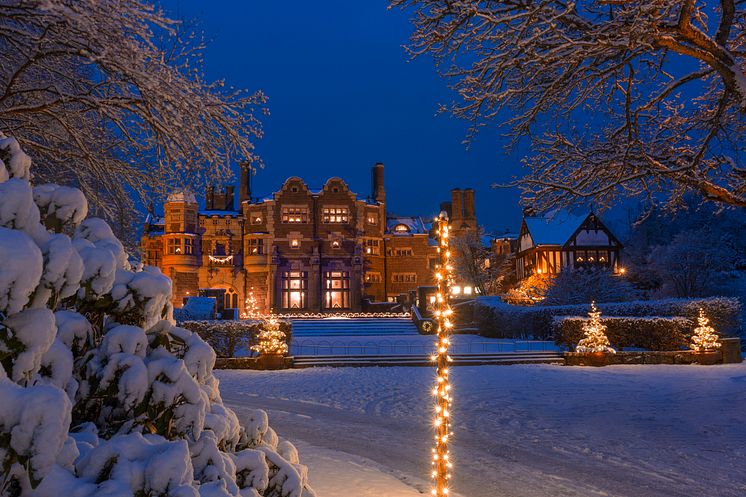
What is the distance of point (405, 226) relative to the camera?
4959 cm

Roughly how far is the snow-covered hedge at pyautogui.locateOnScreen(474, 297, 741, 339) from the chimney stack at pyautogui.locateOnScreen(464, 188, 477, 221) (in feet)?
71.0

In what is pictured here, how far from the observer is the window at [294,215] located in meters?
44.6

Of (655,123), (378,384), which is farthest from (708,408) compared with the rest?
(378,384)

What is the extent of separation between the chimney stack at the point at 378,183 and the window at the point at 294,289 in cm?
981

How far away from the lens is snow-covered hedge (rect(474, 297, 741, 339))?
2097 centimetres

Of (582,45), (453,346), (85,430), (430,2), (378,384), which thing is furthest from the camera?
(453,346)

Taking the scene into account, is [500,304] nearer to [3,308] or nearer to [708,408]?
[708,408]

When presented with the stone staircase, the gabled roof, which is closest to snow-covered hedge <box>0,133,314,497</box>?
the stone staircase

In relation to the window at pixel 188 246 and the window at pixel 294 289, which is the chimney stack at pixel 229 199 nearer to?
the window at pixel 188 246

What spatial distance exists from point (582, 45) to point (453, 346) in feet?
57.1

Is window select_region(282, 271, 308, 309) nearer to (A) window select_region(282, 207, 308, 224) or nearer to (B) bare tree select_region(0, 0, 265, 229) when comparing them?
(A) window select_region(282, 207, 308, 224)

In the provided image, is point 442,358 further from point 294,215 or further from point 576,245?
point 576,245

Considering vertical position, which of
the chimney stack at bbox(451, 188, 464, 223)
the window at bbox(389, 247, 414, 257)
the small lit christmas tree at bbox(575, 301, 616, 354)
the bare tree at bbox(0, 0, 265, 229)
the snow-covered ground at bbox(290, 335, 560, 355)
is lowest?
the snow-covered ground at bbox(290, 335, 560, 355)

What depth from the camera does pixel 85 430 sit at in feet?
8.57
